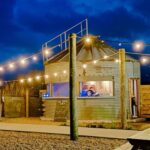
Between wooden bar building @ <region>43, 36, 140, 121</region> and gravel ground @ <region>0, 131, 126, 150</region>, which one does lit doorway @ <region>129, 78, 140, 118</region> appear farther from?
gravel ground @ <region>0, 131, 126, 150</region>

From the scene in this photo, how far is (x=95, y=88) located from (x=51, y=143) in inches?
326

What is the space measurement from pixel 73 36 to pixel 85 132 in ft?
10.6

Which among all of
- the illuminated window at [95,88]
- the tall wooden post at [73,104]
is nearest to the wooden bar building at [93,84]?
the illuminated window at [95,88]

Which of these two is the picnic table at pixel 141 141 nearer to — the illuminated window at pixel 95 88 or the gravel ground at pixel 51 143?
the gravel ground at pixel 51 143

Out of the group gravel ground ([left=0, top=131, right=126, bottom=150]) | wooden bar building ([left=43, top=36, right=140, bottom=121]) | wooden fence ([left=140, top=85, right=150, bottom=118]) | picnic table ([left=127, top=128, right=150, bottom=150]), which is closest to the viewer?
picnic table ([left=127, top=128, right=150, bottom=150])

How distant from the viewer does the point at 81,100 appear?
703 inches

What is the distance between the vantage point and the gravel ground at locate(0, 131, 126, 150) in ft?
31.2

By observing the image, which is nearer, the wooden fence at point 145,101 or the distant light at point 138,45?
the distant light at point 138,45

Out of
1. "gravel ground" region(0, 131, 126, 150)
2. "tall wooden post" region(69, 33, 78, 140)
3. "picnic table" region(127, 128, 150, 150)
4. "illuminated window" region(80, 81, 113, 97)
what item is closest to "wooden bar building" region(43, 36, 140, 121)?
"illuminated window" region(80, 81, 113, 97)

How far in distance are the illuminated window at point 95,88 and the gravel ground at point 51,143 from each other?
6.44 meters

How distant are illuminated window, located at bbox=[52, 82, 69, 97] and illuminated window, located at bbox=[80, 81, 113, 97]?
84 cm

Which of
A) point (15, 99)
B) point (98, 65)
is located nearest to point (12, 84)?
point (15, 99)

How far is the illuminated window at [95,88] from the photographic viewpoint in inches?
711

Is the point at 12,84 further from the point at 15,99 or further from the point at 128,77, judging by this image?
the point at 128,77
